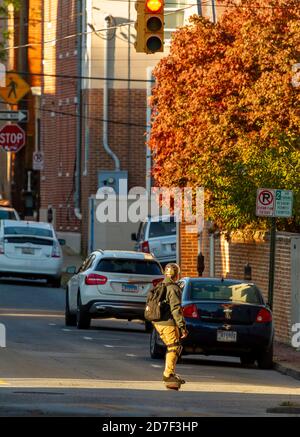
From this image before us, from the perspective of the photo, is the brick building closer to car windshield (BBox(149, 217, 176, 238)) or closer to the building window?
the building window

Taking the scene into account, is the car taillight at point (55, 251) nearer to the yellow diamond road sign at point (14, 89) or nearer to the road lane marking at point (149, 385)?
the yellow diamond road sign at point (14, 89)

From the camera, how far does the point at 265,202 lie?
89.5ft

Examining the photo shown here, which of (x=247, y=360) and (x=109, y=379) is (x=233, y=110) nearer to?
(x=247, y=360)

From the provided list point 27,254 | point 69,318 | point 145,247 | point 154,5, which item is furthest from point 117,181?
point 154,5

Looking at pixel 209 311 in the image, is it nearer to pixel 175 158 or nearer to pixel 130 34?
pixel 175 158

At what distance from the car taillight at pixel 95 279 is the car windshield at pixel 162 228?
11755 millimetres

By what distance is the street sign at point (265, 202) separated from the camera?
2714 cm

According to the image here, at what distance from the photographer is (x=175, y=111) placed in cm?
3769

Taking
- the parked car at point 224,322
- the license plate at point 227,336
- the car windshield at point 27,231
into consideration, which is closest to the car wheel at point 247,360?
the parked car at point 224,322

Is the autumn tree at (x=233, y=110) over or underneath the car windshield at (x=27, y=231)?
over

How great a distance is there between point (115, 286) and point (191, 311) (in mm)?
6294

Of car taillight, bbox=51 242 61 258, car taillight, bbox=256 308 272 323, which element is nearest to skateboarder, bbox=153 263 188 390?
car taillight, bbox=256 308 272 323

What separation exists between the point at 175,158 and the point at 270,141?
4.24 m
